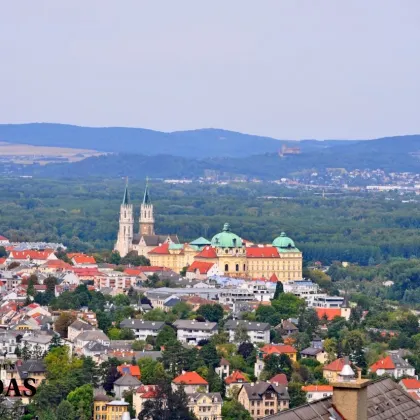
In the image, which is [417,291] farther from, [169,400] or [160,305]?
[169,400]

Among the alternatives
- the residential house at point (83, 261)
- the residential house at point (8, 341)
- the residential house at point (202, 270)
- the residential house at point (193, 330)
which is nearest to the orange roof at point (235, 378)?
the residential house at point (193, 330)

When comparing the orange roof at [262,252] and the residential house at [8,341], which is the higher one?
the residential house at [8,341]

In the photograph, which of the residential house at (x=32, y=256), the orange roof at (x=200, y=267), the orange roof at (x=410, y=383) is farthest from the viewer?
the residential house at (x=32, y=256)

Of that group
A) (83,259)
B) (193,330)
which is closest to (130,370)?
(193,330)

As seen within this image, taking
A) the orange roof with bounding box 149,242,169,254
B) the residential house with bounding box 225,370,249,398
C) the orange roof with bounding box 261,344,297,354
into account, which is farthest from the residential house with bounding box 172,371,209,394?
the orange roof with bounding box 149,242,169,254

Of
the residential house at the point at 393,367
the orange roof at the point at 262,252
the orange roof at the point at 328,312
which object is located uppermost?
the residential house at the point at 393,367

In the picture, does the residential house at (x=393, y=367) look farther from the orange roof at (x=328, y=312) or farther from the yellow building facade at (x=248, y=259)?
the yellow building facade at (x=248, y=259)

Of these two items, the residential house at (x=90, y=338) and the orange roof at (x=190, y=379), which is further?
the residential house at (x=90, y=338)
